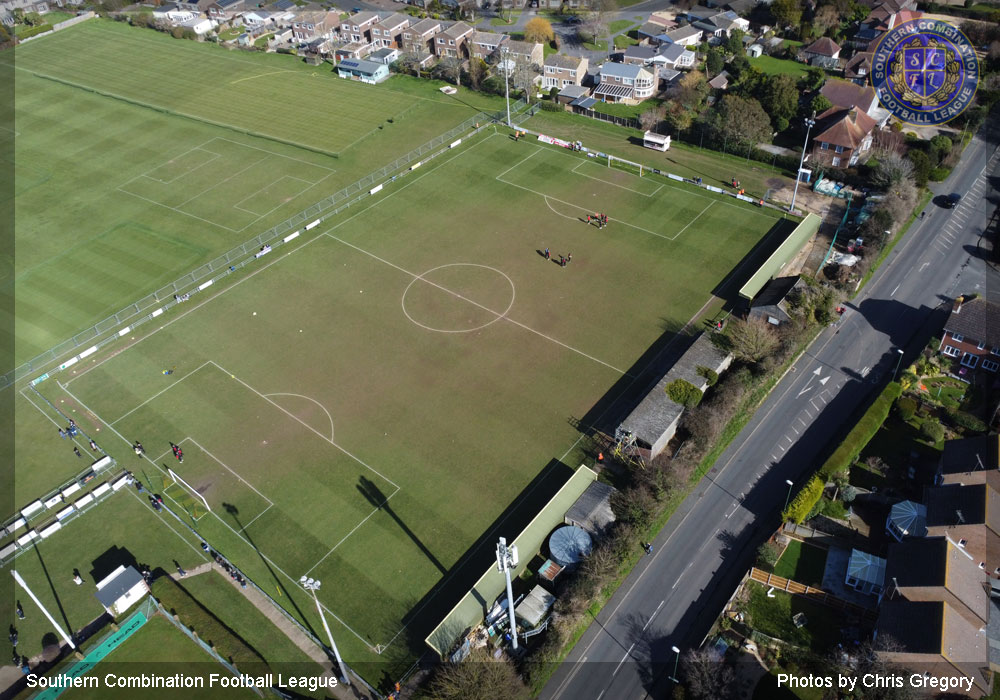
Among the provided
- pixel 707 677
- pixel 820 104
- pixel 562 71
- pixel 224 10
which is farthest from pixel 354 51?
pixel 707 677

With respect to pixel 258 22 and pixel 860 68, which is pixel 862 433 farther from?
pixel 258 22

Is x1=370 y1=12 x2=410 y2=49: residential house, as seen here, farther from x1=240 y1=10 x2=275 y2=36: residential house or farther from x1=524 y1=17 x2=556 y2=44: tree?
x1=240 y1=10 x2=275 y2=36: residential house

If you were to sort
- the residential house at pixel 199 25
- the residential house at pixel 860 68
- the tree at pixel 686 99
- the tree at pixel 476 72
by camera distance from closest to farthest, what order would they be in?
the tree at pixel 686 99
the residential house at pixel 860 68
the tree at pixel 476 72
the residential house at pixel 199 25

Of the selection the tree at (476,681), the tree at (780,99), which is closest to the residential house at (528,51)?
the tree at (780,99)

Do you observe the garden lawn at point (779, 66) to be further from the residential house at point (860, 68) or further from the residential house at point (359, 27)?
the residential house at point (359, 27)

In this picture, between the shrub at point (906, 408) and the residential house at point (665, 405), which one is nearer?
the residential house at point (665, 405)

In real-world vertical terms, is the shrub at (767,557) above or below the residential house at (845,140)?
below

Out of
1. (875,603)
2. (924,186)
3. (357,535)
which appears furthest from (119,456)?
(924,186)

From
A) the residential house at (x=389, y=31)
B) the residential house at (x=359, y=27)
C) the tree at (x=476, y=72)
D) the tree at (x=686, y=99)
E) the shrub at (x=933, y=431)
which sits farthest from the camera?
the residential house at (x=359, y=27)
